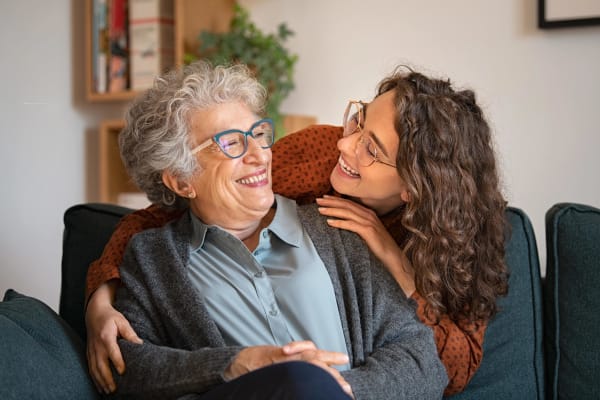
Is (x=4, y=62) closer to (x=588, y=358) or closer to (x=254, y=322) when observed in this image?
(x=254, y=322)

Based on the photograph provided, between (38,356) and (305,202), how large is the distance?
29.2 inches

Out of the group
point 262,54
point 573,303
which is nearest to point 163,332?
point 573,303

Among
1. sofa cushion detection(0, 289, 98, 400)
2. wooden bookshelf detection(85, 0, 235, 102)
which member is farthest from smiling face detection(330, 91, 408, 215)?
wooden bookshelf detection(85, 0, 235, 102)

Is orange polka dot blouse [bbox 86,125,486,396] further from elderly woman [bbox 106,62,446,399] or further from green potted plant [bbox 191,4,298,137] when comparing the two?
green potted plant [bbox 191,4,298,137]

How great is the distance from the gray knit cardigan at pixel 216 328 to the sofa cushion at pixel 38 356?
108mm

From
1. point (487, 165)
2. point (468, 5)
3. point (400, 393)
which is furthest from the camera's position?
point (468, 5)

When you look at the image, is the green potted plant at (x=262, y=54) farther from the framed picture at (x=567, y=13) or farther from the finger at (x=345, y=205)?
the finger at (x=345, y=205)

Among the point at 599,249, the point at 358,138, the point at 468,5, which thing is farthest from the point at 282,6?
the point at 599,249

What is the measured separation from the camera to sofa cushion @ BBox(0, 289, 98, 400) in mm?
1408

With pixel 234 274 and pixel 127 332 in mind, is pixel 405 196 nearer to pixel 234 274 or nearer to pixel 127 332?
pixel 234 274

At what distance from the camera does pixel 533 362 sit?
179 centimetres

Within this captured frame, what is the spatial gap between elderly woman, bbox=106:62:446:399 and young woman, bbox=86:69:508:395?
0.18 feet

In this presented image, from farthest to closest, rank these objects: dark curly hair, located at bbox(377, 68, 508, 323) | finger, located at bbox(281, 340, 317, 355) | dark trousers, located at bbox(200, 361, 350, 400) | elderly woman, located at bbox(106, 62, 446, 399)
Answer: dark curly hair, located at bbox(377, 68, 508, 323) < elderly woman, located at bbox(106, 62, 446, 399) < finger, located at bbox(281, 340, 317, 355) < dark trousers, located at bbox(200, 361, 350, 400)

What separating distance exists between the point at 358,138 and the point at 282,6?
5.72ft
